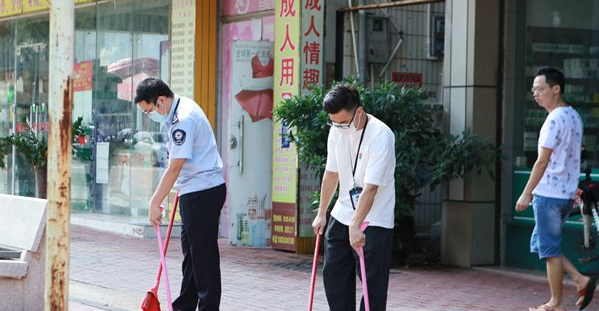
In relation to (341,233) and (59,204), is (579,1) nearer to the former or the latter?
(341,233)

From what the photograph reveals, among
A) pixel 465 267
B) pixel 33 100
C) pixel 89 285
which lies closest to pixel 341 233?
pixel 89 285

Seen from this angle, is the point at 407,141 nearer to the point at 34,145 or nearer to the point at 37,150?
the point at 37,150

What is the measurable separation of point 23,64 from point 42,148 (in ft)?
14.3

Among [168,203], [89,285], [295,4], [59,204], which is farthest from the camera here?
[168,203]

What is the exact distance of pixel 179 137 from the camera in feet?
25.7

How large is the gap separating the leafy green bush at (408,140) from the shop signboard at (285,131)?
4.02ft

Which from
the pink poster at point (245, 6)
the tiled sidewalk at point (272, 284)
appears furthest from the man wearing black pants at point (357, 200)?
the pink poster at point (245, 6)

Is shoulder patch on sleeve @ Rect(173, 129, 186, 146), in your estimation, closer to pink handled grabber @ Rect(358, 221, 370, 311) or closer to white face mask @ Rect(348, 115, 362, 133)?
white face mask @ Rect(348, 115, 362, 133)

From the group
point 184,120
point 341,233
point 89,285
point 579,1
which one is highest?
point 579,1

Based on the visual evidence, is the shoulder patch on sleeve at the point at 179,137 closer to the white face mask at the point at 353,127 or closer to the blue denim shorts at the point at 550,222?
the white face mask at the point at 353,127

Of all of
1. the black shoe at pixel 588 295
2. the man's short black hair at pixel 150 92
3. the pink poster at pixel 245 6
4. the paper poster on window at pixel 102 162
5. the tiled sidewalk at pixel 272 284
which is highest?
the pink poster at pixel 245 6

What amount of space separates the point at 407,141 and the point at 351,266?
175 inches

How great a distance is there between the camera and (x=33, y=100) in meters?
18.9

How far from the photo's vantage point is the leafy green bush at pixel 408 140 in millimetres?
11117
